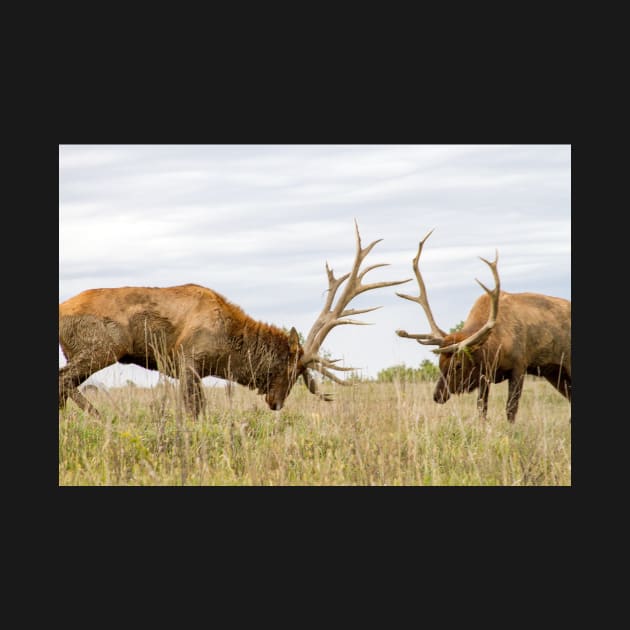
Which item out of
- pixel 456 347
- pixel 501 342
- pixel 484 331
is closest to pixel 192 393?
pixel 456 347

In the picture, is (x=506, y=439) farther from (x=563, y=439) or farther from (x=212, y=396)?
(x=212, y=396)

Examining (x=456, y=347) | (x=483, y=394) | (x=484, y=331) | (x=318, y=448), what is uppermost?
(x=484, y=331)

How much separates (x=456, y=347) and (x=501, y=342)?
74 cm

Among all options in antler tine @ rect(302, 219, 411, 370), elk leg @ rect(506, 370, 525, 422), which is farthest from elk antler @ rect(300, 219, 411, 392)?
elk leg @ rect(506, 370, 525, 422)

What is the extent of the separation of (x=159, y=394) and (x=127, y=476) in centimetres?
126

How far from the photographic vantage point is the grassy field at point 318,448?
7.43m

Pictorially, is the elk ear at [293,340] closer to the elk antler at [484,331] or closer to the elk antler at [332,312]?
the elk antler at [332,312]

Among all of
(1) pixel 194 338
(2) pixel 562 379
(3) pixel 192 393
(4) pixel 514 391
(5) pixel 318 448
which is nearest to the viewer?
(5) pixel 318 448

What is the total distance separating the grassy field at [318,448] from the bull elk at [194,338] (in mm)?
1178

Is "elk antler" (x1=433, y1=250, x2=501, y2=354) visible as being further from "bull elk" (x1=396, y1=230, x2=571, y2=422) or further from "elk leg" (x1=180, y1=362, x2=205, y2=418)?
"elk leg" (x1=180, y1=362, x2=205, y2=418)

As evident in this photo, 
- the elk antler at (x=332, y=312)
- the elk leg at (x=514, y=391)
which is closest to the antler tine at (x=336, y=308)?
the elk antler at (x=332, y=312)

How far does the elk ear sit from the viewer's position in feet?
36.8

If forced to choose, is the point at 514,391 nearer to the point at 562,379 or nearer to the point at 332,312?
the point at 562,379

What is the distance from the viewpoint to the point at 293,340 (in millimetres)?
11297
